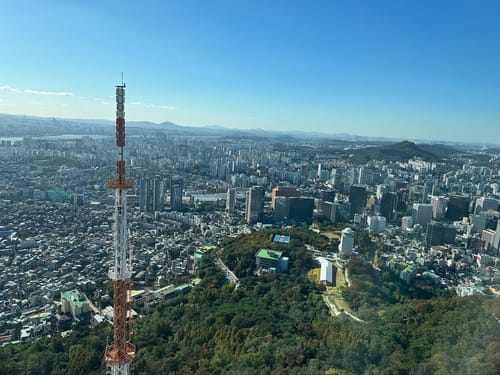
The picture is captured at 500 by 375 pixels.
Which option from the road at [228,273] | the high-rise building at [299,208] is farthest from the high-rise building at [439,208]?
the road at [228,273]

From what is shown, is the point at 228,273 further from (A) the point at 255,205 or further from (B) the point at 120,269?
(B) the point at 120,269

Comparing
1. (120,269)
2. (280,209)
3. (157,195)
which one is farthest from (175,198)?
(120,269)

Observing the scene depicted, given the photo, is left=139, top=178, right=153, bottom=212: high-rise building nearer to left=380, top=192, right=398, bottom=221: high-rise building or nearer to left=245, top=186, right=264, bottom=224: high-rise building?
left=245, top=186, right=264, bottom=224: high-rise building

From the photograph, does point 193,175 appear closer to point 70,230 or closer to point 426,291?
point 70,230

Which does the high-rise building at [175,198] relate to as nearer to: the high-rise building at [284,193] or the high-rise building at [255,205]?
the high-rise building at [255,205]

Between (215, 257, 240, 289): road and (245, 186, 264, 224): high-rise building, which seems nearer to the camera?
(215, 257, 240, 289): road

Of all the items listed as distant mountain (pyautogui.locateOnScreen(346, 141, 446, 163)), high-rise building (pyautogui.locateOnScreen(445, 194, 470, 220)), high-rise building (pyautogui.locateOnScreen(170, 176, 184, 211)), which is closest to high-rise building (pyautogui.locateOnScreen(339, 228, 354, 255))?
high-rise building (pyautogui.locateOnScreen(445, 194, 470, 220))
